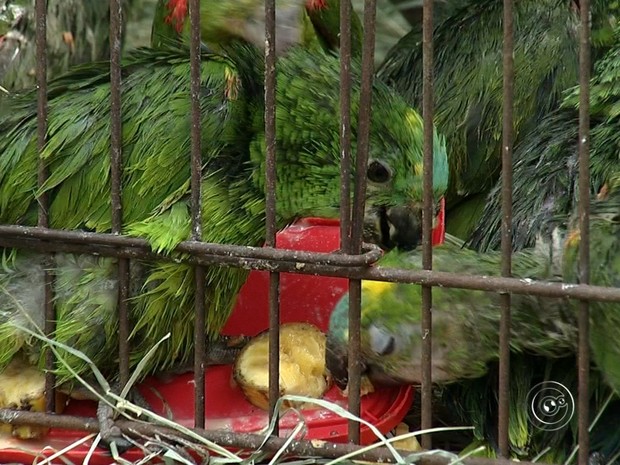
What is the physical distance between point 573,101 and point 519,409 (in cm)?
83

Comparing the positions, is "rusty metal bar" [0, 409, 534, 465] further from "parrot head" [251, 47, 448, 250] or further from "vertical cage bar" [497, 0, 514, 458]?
"parrot head" [251, 47, 448, 250]

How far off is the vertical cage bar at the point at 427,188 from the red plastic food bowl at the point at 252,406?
0.28 meters

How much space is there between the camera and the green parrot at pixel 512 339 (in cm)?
212

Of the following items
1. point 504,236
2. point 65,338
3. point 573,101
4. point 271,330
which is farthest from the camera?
point 573,101

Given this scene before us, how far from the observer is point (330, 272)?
202 cm

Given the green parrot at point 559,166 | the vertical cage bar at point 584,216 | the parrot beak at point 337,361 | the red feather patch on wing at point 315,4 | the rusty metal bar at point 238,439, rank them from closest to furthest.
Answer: the vertical cage bar at point 584,216
the rusty metal bar at point 238,439
the parrot beak at point 337,361
the green parrot at point 559,166
the red feather patch on wing at point 315,4

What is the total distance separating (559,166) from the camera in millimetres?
2564

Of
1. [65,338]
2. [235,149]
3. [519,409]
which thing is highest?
[235,149]

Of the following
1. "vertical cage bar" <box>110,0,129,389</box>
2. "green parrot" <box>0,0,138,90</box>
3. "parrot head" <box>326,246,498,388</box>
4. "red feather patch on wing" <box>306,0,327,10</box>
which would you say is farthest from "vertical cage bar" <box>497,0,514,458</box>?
"green parrot" <box>0,0,138,90</box>

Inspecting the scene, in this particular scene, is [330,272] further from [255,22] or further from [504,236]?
[255,22]

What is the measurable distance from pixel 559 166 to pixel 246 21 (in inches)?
39.3

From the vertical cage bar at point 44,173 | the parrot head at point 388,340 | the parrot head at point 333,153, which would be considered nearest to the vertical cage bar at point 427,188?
the parrot head at point 388,340

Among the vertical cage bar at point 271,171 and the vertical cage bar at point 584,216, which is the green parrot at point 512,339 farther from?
the vertical cage bar at point 271,171

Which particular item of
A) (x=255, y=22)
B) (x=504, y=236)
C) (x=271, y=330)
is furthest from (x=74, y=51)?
(x=504, y=236)
